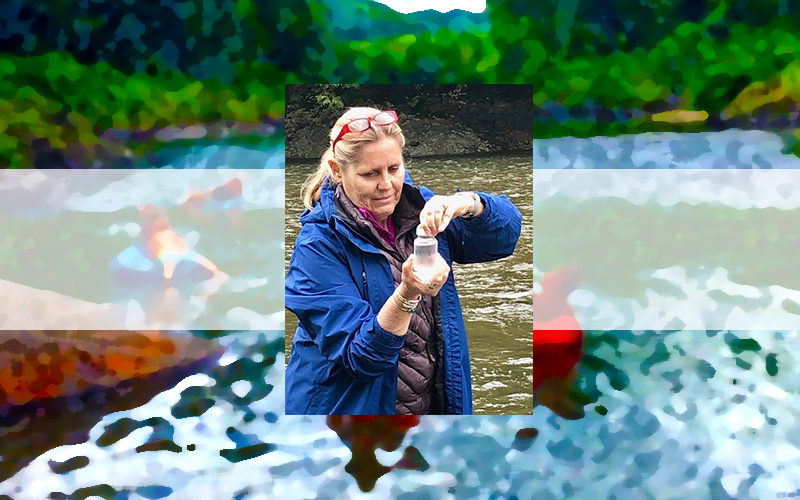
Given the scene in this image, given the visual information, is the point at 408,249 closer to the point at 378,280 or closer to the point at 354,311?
the point at 378,280

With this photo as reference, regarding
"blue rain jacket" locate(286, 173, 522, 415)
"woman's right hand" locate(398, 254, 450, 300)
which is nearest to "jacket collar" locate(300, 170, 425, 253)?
"blue rain jacket" locate(286, 173, 522, 415)

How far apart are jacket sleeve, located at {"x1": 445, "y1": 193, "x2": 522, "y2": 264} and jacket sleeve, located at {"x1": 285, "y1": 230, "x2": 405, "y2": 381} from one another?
361mm

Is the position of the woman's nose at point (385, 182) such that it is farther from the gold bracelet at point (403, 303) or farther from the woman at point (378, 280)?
the gold bracelet at point (403, 303)

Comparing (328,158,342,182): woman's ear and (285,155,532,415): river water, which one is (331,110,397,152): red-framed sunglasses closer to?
(328,158,342,182): woman's ear

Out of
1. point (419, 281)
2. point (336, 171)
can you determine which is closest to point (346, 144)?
point (336, 171)

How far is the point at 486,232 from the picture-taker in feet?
7.37

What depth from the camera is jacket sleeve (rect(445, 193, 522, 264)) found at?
223cm

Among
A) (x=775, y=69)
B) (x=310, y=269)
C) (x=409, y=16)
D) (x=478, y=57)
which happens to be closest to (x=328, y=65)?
(x=409, y=16)

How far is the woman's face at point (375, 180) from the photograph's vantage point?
222 centimetres

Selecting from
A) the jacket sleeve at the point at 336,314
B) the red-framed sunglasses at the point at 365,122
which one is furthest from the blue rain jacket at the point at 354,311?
the red-framed sunglasses at the point at 365,122

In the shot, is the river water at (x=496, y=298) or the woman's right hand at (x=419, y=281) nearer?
the woman's right hand at (x=419, y=281)

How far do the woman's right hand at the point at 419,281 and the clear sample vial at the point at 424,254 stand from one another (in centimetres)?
1

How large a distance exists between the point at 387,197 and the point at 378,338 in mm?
463

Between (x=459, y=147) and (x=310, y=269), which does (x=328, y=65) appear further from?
(x=310, y=269)
